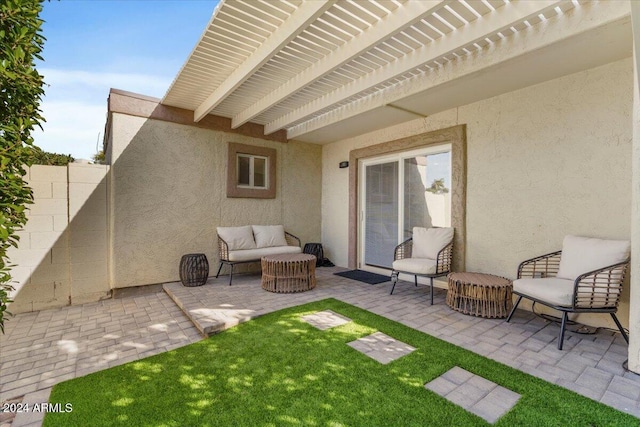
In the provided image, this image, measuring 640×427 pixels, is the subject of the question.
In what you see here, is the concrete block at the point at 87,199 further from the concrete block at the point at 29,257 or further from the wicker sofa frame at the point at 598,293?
the wicker sofa frame at the point at 598,293

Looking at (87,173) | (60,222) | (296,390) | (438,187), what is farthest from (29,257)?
(438,187)

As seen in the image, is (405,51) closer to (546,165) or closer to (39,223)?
(546,165)

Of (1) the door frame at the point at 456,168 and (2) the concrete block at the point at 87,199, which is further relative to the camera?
(1) the door frame at the point at 456,168

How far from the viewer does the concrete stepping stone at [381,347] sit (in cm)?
282

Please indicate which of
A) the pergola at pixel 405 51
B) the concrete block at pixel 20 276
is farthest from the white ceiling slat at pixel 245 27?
the concrete block at pixel 20 276

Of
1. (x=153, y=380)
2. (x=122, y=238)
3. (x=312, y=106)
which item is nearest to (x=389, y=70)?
(x=312, y=106)

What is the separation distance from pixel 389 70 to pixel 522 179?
247cm

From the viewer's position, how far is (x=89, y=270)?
472 centimetres

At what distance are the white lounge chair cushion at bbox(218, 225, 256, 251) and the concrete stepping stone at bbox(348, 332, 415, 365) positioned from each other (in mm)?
3431

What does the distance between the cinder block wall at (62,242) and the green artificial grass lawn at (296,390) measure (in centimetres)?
278

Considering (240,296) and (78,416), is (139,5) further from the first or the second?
(78,416)

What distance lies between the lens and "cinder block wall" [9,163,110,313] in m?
4.22

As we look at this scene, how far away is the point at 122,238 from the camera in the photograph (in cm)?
505

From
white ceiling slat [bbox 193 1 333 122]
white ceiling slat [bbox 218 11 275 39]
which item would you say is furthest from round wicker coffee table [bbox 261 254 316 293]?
white ceiling slat [bbox 218 11 275 39]
